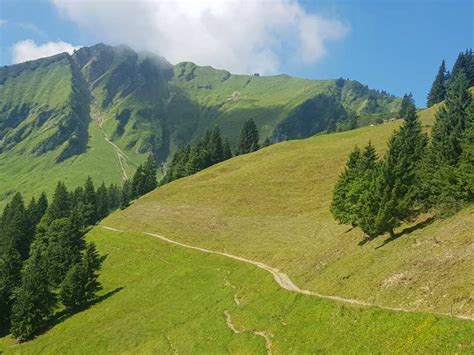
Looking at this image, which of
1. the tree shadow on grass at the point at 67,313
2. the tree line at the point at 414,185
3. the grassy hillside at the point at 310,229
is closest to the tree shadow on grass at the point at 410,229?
the grassy hillside at the point at 310,229

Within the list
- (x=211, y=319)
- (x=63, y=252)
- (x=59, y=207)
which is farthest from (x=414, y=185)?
(x=59, y=207)

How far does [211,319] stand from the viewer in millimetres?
44656

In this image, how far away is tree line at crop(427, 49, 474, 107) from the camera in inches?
7589

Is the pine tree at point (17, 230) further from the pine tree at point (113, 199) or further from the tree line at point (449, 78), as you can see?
the tree line at point (449, 78)

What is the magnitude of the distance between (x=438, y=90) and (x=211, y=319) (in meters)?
179

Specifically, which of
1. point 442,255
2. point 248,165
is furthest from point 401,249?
point 248,165

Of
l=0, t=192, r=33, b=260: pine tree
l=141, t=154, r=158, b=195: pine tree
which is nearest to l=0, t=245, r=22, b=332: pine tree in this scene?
l=0, t=192, r=33, b=260: pine tree

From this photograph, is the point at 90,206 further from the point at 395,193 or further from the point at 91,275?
the point at 395,193

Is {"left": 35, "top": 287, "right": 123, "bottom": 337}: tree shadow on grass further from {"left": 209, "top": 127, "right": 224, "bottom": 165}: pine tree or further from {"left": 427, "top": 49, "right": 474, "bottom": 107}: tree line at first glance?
{"left": 427, "top": 49, "right": 474, "bottom": 107}: tree line

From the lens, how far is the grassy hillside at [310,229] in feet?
106

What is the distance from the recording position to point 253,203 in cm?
10056

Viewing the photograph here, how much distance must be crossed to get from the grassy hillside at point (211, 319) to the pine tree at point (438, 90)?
151378 mm

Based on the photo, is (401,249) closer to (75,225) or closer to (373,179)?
(373,179)

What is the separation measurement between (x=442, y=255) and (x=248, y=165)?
9819 centimetres
